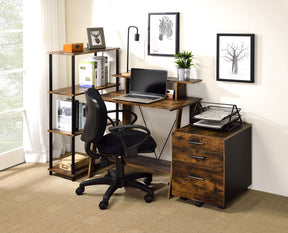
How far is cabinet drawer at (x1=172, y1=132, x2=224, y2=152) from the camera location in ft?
11.6

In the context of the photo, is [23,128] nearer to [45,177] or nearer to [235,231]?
[45,177]

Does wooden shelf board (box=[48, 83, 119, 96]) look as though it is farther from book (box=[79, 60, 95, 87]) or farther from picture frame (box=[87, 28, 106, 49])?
picture frame (box=[87, 28, 106, 49])

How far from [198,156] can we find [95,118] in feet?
2.85

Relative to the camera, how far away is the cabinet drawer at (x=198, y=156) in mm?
3541

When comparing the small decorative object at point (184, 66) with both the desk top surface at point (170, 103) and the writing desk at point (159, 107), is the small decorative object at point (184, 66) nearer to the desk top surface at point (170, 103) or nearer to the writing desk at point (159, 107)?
the writing desk at point (159, 107)

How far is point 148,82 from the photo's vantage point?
4207mm

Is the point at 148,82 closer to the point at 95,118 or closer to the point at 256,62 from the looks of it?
the point at 95,118

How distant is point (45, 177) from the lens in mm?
4367

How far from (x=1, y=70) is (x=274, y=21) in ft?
8.45

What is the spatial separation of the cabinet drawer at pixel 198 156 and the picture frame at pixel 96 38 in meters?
1.36

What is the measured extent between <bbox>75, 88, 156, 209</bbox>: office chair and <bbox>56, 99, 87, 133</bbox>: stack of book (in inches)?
19.9

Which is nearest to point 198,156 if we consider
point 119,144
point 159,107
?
point 159,107

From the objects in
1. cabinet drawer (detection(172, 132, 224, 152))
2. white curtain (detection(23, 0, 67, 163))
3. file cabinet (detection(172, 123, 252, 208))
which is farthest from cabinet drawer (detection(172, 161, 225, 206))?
white curtain (detection(23, 0, 67, 163))

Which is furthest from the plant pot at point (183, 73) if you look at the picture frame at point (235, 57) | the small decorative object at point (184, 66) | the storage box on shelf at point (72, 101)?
the storage box on shelf at point (72, 101)
